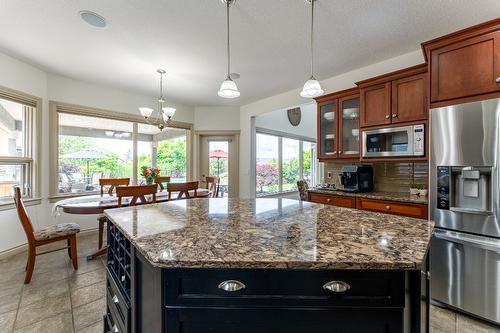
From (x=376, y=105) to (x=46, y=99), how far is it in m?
4.76

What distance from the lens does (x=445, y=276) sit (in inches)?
79.4

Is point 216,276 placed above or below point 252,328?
above

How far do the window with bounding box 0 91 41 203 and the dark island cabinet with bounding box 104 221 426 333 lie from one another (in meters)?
3.78

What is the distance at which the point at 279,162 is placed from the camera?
6.07 meters

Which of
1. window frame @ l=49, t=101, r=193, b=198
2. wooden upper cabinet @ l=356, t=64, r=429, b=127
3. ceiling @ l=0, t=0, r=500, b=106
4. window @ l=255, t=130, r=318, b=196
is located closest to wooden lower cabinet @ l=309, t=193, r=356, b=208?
wooden upper cabinet @ l=356, t=64, r=429, b=127

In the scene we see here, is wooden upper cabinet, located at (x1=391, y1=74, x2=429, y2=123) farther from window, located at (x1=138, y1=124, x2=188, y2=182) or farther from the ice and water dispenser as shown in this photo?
window, located at (x1=138, y1=124, x2=188, y2=182)

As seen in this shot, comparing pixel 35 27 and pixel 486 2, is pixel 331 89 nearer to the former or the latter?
pixel 486 2

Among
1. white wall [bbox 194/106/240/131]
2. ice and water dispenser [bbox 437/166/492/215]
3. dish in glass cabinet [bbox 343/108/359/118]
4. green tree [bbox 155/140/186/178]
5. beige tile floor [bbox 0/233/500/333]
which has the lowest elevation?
beige tile floor [bbox 0/233/500/333]

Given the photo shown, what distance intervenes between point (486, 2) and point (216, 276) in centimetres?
297

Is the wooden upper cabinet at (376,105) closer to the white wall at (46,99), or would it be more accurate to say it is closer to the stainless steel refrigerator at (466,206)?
the stainless steel refrigerator at (466,206)

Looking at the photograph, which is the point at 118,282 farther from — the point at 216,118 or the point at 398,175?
the point at 216,118

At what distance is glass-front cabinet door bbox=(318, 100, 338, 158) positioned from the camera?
341 centimetres

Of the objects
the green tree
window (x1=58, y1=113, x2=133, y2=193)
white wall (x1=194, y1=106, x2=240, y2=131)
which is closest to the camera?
window (x1=58, y1=113, x2=133, y2=193)

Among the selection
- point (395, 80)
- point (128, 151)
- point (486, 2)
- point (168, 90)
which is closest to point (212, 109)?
point (168, 90)
